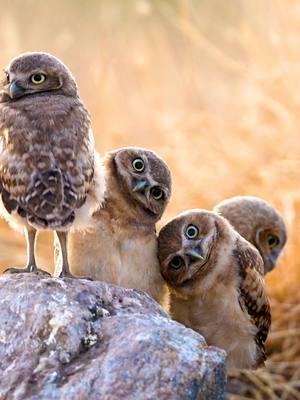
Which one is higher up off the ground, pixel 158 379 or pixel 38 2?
pixel 38 2

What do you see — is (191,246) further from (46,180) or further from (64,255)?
(46,180)

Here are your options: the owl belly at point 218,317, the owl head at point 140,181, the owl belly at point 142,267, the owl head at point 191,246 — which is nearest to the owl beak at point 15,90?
the owl head at point 140,181

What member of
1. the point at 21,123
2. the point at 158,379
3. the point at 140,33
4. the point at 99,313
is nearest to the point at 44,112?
the point at 21,123

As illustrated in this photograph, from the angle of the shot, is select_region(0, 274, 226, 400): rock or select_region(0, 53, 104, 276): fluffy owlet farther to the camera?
select_region(0, 53, 104, 276): fluffy owlet

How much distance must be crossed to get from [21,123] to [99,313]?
1038 mm

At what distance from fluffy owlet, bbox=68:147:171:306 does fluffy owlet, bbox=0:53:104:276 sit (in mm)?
365

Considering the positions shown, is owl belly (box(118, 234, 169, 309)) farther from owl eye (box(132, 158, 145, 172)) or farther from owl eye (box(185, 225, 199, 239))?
owl eye (box(132, 158, 145, 172))

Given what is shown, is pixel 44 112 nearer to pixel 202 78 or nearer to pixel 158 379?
pixel 158 379

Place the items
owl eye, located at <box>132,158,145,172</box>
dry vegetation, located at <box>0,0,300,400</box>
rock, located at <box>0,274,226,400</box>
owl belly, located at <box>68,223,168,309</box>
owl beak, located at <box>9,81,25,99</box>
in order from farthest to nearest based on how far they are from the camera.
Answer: dry vegetation, located at <box>0,0,300,400</box> → owl eye, located at <box>132,158,145,172</box> → owl belly, located at <box>68,223,168,309</box> → owl beak, located at <box>9,81,25,99</box> → rock, located at <box>0,274,226,400</box>

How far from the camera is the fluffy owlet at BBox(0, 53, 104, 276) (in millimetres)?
5578

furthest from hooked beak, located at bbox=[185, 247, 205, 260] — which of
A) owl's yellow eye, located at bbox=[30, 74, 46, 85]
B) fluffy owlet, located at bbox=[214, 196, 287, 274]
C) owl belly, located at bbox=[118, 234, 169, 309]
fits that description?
owl's yellow eye, located at bbox=[30, 74, 46, 85]

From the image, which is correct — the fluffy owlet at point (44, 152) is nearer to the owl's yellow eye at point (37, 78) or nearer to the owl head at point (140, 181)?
the owl's yellow eye at point (37, 78)

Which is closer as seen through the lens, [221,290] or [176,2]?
[221,290]

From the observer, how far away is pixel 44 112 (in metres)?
5.83
